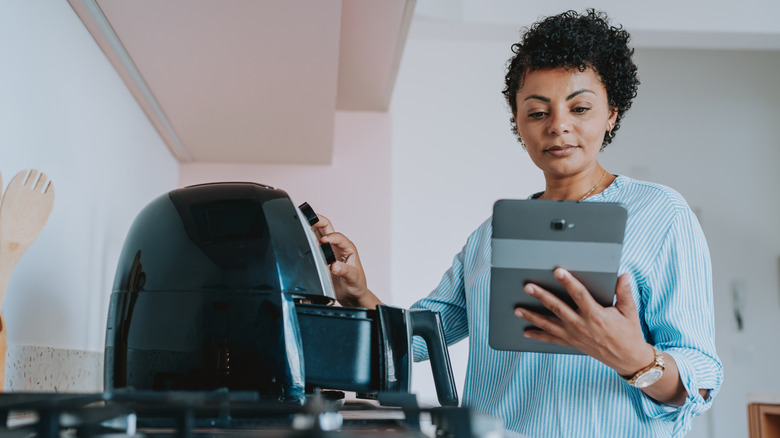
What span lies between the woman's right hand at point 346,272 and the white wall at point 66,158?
31 centimetres

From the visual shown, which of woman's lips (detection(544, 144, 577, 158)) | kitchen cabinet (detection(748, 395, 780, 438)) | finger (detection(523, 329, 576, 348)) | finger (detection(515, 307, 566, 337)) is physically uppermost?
woman's lips (detection(544, 144, 577, 158))

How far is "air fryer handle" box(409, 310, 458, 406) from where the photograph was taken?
2.42 feet

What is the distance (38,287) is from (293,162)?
1034 millimetres

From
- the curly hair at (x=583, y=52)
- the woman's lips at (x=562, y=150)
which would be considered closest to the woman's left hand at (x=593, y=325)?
the woman's lips at (x=562, y=150)

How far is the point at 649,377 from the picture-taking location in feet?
2.62

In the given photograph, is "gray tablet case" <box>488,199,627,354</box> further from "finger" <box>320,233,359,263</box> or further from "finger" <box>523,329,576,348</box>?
"finger" <box>320,233,359,263</box>

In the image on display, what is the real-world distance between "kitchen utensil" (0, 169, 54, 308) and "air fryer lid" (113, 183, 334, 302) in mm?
78

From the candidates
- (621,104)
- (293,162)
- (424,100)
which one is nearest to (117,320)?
(621,104)

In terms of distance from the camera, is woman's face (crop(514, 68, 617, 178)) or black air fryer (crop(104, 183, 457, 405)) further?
woman's face (crop(514, 68, 617, 178))

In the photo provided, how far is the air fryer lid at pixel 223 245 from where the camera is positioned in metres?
0.60

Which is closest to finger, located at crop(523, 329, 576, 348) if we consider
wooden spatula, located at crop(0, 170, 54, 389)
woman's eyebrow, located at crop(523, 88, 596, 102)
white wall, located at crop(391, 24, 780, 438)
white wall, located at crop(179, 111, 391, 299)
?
woman's eyebrow, located at crop(523, 88, 596, 102)

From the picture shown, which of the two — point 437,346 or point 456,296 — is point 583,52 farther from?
point 437,346

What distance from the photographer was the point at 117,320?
629 mm

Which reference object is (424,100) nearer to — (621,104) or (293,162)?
(293,162)
